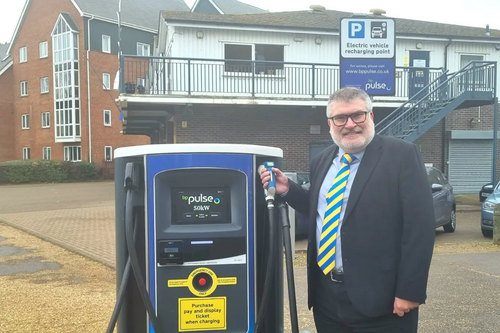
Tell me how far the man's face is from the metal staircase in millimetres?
12804

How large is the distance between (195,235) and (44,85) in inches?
1607

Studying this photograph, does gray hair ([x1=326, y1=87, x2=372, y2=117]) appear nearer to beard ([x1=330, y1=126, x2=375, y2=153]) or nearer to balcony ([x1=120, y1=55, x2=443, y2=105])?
beard ([x1=330, y1=126, x2=375, y2=153])

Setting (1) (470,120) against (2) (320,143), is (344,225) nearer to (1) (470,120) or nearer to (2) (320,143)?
(2) (320,143)

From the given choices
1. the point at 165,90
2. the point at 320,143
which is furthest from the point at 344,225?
the point at 320,143

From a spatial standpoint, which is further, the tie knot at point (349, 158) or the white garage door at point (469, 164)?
the white garage door at point (469, 164)

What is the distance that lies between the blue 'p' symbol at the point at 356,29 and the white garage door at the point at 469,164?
544 inches

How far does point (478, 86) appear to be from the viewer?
1691 cm

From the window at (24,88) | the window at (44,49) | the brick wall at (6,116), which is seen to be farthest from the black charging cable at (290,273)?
the brick wall at (6,116)

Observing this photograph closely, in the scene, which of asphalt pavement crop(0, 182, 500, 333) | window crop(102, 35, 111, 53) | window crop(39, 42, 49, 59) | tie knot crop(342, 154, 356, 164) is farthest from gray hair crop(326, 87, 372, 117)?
window crop(39, 42, 49, 59)

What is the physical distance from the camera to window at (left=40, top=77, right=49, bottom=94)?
3966 centimetres

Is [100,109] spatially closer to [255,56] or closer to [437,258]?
[255,56]

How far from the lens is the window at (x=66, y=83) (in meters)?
37.3

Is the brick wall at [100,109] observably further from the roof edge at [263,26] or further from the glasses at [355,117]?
the glasses at [355,117]

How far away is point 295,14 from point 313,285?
19735 mm
